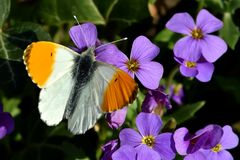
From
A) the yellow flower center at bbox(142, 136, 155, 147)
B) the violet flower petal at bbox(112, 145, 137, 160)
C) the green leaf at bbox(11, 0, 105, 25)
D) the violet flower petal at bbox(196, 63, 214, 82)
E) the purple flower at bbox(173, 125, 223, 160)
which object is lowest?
the purple flower at bbox(173, 125, 223, 160)

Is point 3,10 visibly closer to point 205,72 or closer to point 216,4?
point 205,72

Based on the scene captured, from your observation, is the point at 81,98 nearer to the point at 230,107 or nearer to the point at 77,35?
the point at 77,35

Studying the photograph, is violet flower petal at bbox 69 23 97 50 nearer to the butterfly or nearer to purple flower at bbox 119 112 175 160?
the butterfly

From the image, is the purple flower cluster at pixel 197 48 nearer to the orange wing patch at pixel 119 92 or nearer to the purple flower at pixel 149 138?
the purple flower at pixel 149 138

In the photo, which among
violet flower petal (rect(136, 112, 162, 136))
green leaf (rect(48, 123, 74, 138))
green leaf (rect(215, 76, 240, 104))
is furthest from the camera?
green leaf (rect(215, 76, 240, 104))

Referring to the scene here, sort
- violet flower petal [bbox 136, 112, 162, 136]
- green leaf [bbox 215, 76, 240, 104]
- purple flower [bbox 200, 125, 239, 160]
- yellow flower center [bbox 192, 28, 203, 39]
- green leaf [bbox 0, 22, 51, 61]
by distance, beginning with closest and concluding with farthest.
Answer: violet flower petal [bbox 136, 112, 162, 136] → purple flower [bbox 200, 125, 239, 160] → yellow flower center [bbox 192, 28, 203, 39] → green leaf [bbox 0, 22, 51, 61] → green leaf [bbox 215, 76, 240, 104]

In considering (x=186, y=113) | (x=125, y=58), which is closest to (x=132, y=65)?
(x=125, y=58)

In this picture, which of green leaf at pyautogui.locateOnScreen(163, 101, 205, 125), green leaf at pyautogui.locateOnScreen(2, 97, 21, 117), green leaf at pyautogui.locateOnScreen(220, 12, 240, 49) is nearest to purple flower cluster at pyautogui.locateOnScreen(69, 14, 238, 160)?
green leaf at pyautogui.locateOnScreen(163, 101, 205, 125)

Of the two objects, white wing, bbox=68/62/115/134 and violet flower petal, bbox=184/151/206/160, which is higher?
white wing, bbox=68/62/115/134
